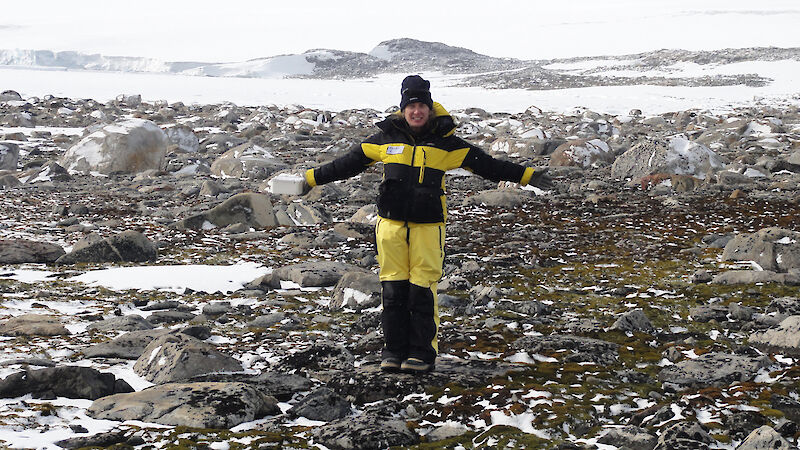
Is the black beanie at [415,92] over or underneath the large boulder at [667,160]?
over

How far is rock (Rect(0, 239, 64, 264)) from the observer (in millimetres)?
8562

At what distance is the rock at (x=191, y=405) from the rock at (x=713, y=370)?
2569 millimetres

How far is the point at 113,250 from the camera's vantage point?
8961 millimetres

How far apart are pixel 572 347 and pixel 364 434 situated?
2.15 m

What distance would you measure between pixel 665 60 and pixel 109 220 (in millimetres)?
76100

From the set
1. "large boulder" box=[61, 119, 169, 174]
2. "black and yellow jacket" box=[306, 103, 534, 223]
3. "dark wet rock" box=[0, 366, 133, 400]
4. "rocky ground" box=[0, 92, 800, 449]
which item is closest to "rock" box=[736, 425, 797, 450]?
"rocky ground" box=[0, 92, 800, 449]

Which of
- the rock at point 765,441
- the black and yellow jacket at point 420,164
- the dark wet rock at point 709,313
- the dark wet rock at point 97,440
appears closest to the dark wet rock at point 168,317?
the black and yellow jacket at point 420,164

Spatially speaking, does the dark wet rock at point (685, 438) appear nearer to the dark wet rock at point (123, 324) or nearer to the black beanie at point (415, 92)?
the black beanie at point (415, 92)

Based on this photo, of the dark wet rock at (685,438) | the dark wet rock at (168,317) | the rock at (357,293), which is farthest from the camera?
the rock at (357,293)

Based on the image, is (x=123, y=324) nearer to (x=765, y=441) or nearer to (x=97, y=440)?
(x=97, y=440)

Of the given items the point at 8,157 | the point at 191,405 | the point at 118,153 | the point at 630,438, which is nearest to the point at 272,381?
the point at 191,405

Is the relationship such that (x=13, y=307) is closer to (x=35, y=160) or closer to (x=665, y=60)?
(x=35, y=160)

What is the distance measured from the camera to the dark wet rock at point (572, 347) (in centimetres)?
540

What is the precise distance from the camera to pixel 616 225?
10.8m
